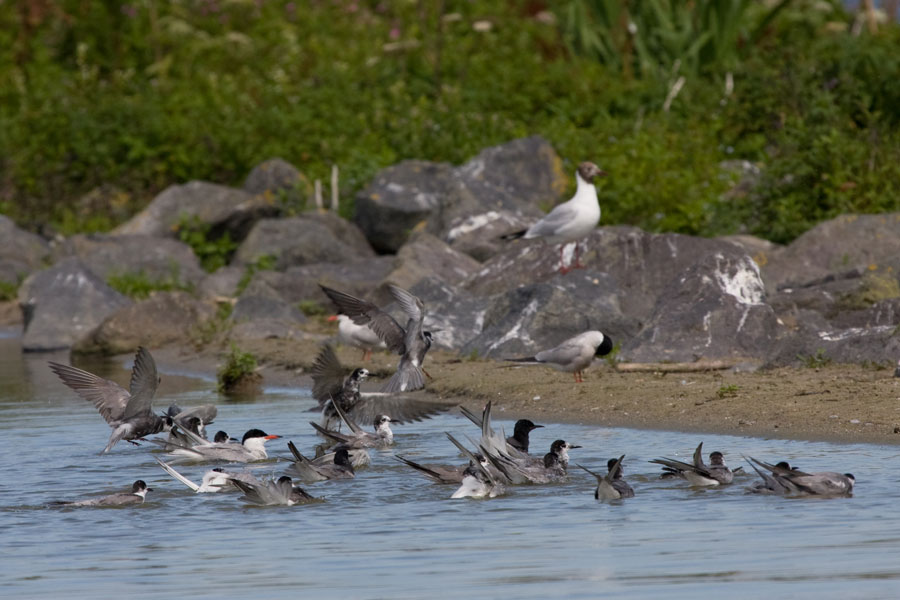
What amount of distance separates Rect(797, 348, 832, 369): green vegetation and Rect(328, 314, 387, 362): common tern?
4.09 meters

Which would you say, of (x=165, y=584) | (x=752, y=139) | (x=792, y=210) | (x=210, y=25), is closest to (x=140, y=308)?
(x=792, y=210)

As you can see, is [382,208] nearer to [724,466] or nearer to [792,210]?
[792,210]

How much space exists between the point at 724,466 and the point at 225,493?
10.1 feet

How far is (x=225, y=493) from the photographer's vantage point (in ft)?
29.6

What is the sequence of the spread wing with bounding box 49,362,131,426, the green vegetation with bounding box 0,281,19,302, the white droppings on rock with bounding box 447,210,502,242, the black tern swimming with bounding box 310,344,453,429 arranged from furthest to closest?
the green vegetation with bounding box 0,281,19,302
the white droppings on rock with bounding box 447,210,502,242
the black tern swimming with bounding box 310,344,453,429
the spread wing with bounding box 49,362,131,426

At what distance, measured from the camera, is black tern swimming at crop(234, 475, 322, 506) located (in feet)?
27.7

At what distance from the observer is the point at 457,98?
86.8 ft

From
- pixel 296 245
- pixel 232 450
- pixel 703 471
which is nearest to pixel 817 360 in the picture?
pixel 703 471

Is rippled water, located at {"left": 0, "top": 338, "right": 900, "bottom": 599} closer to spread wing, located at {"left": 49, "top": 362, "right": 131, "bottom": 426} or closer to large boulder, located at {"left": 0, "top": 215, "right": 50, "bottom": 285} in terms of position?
spread wing, located at {"left": 49, "top": 362, "right": 131, "bottom": 426}

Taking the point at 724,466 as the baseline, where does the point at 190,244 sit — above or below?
→ above

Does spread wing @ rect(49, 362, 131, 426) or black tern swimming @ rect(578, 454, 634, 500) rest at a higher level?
spread wing @ rect(49, 362, 131, 426)

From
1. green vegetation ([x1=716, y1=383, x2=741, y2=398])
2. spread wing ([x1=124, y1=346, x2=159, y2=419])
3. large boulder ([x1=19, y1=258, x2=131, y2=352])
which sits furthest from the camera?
large boulder ([x1=19, y1=258, x2=131, y2=352])

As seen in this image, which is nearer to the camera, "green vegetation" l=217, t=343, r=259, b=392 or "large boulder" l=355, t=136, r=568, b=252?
"green vegetation" l=217, t=343, r=259, b=392

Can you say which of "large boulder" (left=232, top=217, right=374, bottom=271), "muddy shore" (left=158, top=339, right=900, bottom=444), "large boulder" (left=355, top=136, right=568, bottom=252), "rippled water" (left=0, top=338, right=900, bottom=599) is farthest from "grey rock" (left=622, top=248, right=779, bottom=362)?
"large boulder" (left=232, top=217, right=374, bottom=271)
